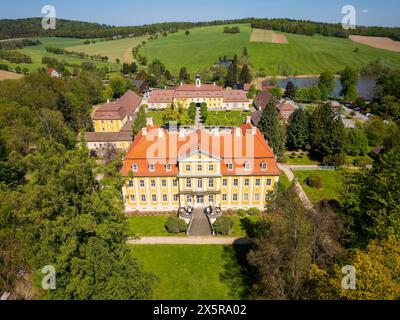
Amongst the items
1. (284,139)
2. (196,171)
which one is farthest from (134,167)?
(284,139)

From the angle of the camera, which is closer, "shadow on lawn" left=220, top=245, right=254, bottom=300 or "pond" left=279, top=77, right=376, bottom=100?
"shadow on lawn" left=220, top=245, right=254, bottom=300

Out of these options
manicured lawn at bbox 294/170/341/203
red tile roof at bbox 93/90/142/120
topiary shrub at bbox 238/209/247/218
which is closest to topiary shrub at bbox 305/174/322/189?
manicured lawn at bbox 294/170/341/203

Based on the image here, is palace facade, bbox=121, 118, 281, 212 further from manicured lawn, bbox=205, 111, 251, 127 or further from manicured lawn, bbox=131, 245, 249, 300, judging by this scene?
manicured lawn, bbox=205, 111, 251, 127

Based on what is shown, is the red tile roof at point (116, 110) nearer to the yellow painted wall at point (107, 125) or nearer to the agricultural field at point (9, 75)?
the yellow painted wall at point (107, 125)

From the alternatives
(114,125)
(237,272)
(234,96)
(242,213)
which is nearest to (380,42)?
(234,96)

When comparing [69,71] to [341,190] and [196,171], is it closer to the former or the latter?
[196,171]

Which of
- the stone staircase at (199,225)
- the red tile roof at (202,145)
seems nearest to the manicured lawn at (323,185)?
the red tile roof at (202,145)

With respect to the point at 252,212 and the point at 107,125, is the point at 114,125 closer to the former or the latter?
the point at 107,125

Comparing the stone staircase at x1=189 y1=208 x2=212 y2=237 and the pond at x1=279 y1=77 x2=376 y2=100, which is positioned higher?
the pond at x1=279 y1=77 x2=376 y2=100
